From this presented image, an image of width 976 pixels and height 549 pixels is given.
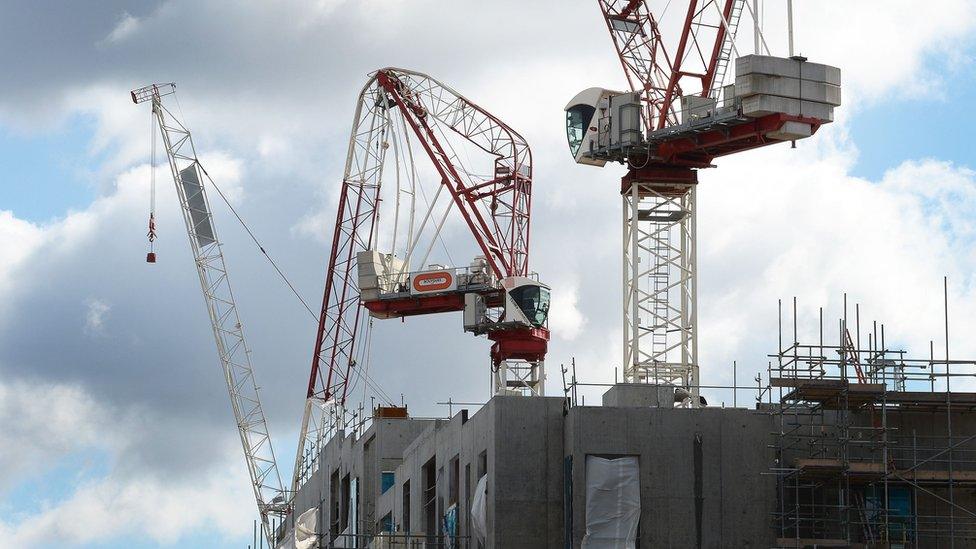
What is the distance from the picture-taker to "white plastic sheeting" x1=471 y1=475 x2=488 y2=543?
252 feet

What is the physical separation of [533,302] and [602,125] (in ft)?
116

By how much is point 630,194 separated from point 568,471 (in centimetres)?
3009

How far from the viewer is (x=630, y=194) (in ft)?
338

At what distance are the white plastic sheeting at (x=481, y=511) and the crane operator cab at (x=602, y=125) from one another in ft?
89.7

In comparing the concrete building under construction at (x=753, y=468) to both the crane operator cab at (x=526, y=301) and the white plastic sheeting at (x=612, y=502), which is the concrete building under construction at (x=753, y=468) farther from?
the crane operator cab at (x=526, y=301)

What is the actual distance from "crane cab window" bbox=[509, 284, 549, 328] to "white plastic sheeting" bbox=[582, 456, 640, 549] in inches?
2455

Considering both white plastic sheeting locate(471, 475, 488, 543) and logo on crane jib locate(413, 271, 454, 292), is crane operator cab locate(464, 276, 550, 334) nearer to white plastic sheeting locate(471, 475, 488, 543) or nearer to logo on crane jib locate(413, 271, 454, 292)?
logo on crane jib locate(413, 271, 454, 292)

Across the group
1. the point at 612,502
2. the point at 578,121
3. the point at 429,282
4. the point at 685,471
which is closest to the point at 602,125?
the point at 578,121

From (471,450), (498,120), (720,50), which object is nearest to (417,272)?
(498,120)

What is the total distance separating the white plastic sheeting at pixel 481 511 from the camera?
252 ft

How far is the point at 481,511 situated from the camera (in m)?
77.2

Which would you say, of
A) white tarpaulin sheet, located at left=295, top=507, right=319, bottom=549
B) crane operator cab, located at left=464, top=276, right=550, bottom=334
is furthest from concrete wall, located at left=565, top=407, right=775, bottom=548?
crane operator cab, located at left=464, top=276, right=550, bottom=334

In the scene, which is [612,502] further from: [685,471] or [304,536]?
[304,536]

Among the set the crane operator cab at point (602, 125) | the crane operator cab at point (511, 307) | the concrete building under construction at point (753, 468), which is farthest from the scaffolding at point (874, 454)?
the crane operator cab at point (511, 307)
